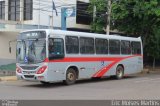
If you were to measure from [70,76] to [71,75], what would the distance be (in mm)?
110

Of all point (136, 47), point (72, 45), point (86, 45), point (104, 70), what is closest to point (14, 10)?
point (136, 47)

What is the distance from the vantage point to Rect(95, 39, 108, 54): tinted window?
81.7ft

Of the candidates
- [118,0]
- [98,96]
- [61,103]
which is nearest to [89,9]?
[118,0]

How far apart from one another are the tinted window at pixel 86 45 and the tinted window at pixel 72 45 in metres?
0.47

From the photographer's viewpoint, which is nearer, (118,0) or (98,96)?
(98,96)

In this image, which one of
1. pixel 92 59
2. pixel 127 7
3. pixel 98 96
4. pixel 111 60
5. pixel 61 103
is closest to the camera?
pixel 61 103

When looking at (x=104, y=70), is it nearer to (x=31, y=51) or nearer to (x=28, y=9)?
(x=31, y=51)

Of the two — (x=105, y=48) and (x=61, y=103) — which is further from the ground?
(x=105, y=48)

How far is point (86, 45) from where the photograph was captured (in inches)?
Answer: 942

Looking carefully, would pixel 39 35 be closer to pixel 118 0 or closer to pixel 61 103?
pixel 61 103

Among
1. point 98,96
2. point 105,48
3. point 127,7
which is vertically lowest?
point 98,96

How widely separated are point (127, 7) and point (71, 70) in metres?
15.1

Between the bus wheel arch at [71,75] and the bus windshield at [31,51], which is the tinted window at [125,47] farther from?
the bus windshield at [31,51]

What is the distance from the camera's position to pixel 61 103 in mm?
14062
